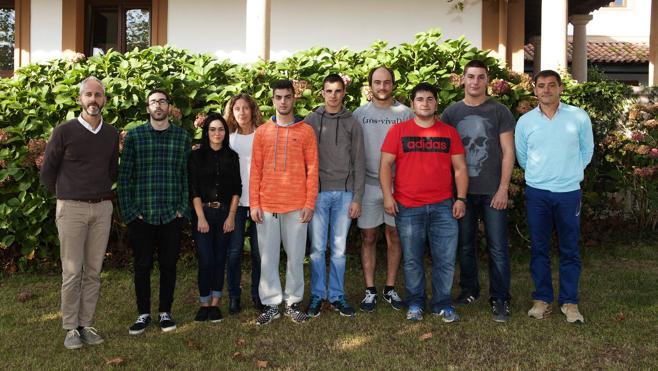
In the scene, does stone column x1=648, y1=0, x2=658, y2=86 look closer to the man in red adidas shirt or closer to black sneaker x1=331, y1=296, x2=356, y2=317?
the man in red adidas shirt

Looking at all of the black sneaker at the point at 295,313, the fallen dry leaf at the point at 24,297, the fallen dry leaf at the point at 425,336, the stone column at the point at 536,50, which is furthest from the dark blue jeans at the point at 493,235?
the stone column at the point at 536,50

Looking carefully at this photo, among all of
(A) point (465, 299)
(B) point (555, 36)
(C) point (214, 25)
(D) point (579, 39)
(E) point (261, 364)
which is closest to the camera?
(E) point (261, 364)

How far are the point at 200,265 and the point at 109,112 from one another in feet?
7.83

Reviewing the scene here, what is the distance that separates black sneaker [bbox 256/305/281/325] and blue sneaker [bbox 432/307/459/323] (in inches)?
→ 51.1

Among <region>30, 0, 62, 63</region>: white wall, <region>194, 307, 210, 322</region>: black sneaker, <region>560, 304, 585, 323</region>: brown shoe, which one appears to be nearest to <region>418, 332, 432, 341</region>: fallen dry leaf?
<region>560, 304, 585, 323</region>: brown shoe

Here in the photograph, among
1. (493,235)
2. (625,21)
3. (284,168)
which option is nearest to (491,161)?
(493,235)

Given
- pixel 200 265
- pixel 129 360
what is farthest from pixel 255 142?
pixel 129 360

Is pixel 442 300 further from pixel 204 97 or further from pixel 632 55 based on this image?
pixel 632 55

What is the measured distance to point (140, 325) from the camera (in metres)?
4.46

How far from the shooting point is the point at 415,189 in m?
4.56

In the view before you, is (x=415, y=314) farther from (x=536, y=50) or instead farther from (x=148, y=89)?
(x=536, y=50)

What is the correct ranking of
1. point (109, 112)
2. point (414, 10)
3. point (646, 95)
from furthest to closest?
point (414, 10) < point (646, 95) < point (109, 112)

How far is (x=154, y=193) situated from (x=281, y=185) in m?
0.94

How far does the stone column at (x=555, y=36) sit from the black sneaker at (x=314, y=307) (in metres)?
5.48
